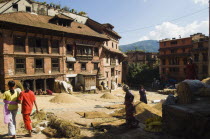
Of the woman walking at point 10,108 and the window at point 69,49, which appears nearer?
the woman walking at point 10,108

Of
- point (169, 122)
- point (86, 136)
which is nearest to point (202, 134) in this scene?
point (169, 122)

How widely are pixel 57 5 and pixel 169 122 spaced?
29.5 metres

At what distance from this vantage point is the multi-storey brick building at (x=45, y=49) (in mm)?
17375

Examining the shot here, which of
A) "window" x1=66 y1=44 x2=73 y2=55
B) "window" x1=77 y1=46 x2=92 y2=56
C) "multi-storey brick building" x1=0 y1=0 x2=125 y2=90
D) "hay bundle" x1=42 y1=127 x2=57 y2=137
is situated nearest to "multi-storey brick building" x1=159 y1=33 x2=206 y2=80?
"multi-storey brick building" x1=0 y1=0 x2=125 y2=90

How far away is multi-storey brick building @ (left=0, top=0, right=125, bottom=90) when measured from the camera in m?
17.4

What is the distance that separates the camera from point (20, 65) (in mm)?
18359

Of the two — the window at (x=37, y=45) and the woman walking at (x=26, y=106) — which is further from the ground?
the window at (x=37, y=45)

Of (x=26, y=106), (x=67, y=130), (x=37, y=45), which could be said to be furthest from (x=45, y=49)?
(x=67, y=130)

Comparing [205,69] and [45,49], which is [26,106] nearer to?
[45,49]

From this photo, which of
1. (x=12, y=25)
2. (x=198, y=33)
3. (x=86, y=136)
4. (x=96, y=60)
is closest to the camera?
(x=86, y=136)

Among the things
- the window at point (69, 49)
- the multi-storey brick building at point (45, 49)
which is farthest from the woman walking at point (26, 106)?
the window at point (69, 49)

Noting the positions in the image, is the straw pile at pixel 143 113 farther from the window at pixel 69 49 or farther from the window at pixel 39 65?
the window at pixel 69 49

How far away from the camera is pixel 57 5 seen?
28.6 m

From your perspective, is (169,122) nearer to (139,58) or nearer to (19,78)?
(19,78)
